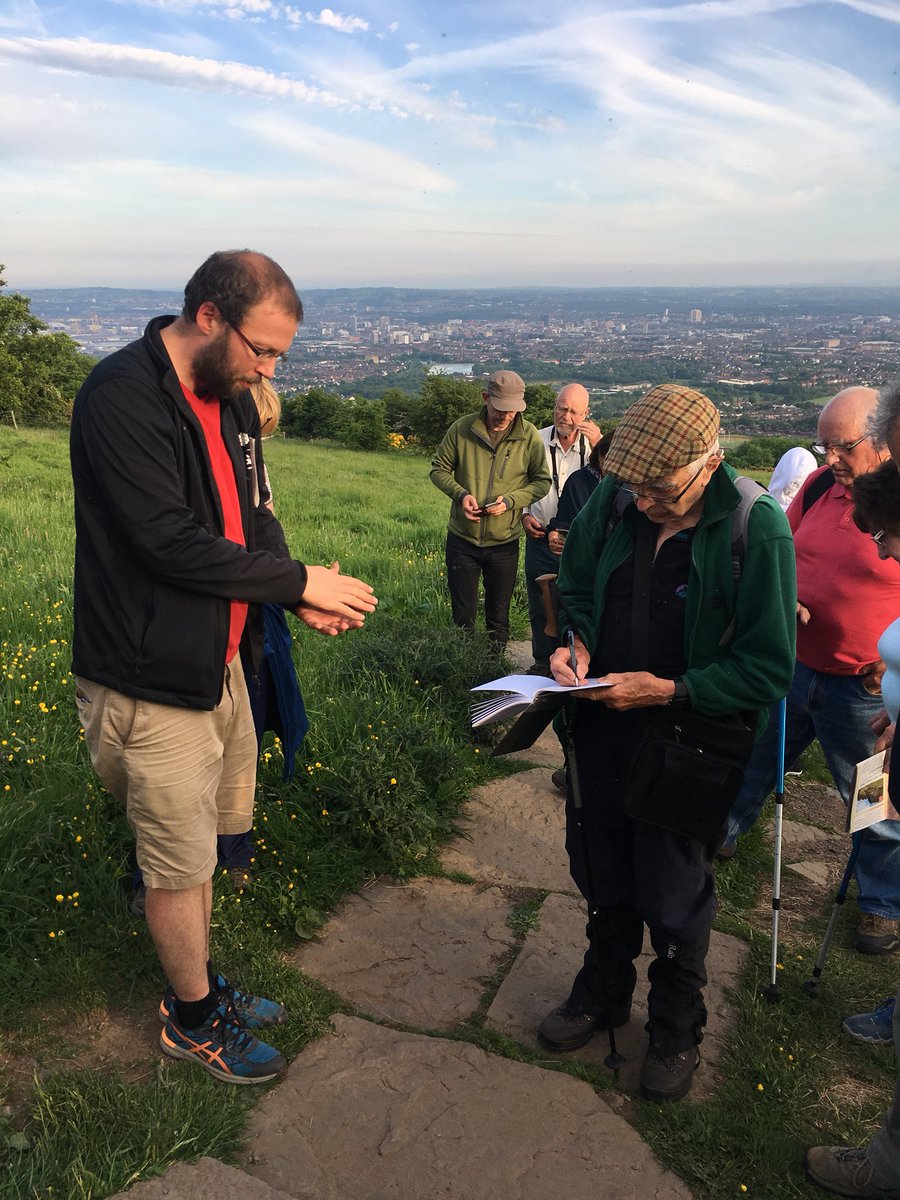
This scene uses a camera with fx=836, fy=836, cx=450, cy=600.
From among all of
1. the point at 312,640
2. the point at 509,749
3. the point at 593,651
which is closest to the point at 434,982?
the point at 509,749

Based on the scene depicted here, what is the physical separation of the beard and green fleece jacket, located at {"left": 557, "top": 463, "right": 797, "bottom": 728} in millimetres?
1511

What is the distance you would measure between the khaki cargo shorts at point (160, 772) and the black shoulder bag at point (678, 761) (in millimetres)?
1374

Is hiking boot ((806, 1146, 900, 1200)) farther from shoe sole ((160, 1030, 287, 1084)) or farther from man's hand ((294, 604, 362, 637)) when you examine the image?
man's hand ((294, 604, 362, 637))

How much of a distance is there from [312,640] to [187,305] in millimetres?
3989

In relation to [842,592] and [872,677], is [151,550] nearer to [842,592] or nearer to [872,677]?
[842,592]

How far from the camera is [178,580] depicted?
2461mm

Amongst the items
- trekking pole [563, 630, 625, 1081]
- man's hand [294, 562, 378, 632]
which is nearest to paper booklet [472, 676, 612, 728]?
trekking pole [563, 630, 625, 1081]

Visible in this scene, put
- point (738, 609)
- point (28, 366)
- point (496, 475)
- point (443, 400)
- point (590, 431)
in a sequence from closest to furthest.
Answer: point (738, 609)
point (590, 431)
point (496, 475)
point (28, 366)
point (443, 400)

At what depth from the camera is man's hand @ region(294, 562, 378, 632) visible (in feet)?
8.91

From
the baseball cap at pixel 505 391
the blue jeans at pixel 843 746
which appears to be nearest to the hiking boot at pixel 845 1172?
the blue jeans at pixel 843 746

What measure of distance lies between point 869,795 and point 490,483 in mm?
3714

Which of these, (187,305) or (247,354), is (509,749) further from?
(187,305)

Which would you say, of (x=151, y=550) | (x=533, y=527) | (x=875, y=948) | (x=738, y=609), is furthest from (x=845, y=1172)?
(x=533, y=527)

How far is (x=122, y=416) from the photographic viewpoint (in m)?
2.37
